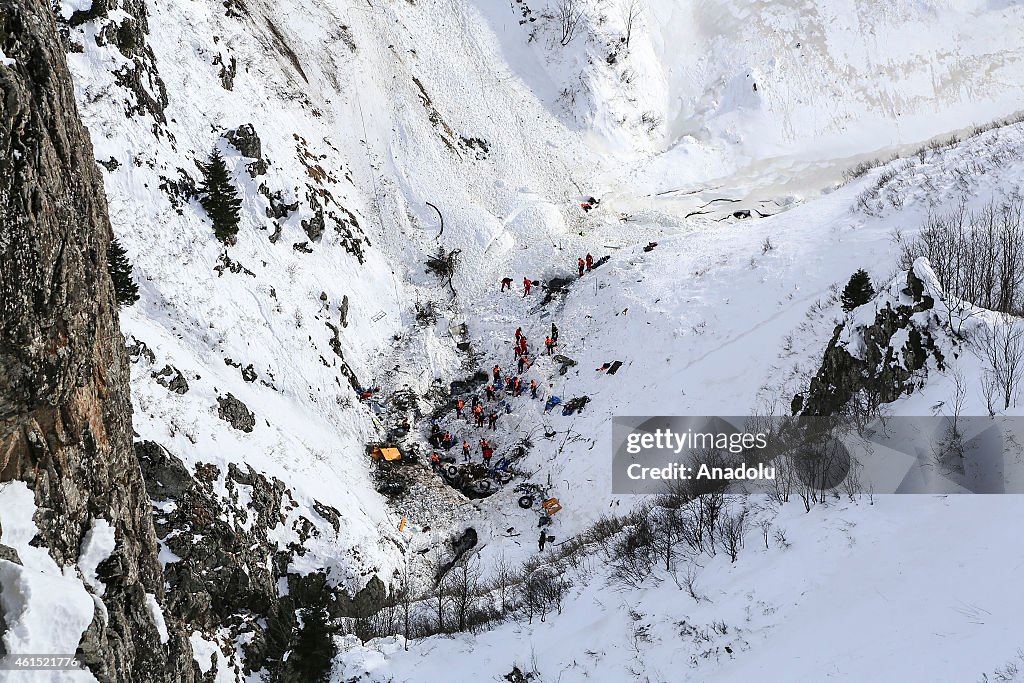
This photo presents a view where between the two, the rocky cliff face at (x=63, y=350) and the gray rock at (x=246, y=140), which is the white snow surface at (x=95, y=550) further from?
the gray rock at (x=246, y=140)

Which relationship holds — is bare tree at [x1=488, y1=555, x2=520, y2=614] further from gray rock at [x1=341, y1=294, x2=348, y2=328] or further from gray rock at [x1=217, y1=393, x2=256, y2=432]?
gray rock at [x1=341, y1=294, x2=348, y2=328]

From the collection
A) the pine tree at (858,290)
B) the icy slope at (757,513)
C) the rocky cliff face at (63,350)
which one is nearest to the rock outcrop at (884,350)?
the icy slope at (757,513)

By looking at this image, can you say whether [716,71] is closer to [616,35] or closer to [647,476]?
[616,35]

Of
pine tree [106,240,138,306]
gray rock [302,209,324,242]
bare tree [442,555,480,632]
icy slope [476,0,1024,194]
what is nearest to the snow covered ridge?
bare tree [442,555,480,632]

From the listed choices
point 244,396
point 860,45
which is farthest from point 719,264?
point 860,45

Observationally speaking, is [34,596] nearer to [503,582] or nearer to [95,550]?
[95,550]

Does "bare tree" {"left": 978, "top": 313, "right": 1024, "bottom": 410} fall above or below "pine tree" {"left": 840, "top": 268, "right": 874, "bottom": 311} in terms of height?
below
